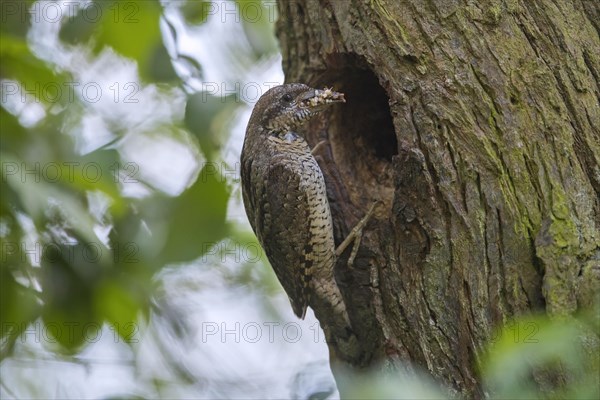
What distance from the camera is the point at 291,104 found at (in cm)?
455

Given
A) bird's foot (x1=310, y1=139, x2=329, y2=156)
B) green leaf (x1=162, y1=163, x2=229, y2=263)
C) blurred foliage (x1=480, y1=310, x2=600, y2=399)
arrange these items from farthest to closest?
bird's foot (x1=310, y1=139, x2=329, y2=156)
green leaf (x1=162, y1=163, x2=229, y2=263)
blurred foliage (x1=480, y1=310, x2=600, y2=399)

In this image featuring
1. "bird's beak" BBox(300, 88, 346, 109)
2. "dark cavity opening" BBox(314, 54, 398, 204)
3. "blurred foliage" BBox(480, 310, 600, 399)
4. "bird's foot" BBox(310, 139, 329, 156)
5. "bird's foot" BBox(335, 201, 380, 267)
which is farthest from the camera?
"bird's foot" BBox(310, 139, 329, 156)

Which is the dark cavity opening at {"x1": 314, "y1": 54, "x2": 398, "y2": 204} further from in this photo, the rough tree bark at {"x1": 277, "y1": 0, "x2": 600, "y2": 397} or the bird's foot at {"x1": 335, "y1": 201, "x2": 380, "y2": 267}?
the rough tree bark at {"x1": 277, "y1": 0, "x2": 600, "y2": 397}

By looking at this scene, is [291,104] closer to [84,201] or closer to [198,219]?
[198,219]

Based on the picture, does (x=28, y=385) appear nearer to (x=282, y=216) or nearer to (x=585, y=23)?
(x=282, y=216)

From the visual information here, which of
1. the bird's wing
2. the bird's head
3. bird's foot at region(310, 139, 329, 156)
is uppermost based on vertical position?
the bird's head

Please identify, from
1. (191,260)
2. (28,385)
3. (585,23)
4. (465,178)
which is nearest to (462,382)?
(465,178)

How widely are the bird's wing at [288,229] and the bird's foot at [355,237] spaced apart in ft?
0.78

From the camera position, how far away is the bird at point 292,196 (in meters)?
4.39

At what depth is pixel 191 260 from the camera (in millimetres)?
3822

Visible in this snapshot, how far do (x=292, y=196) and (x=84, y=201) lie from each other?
1.18 meters

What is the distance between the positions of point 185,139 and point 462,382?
272cm

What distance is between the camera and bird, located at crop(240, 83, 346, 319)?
14.4ft

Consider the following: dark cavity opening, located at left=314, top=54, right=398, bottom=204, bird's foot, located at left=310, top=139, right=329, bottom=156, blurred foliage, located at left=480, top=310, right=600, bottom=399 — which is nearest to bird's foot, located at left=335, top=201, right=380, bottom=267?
dark cavity opening, located at left=314, top=54, right=398, bottom=204
